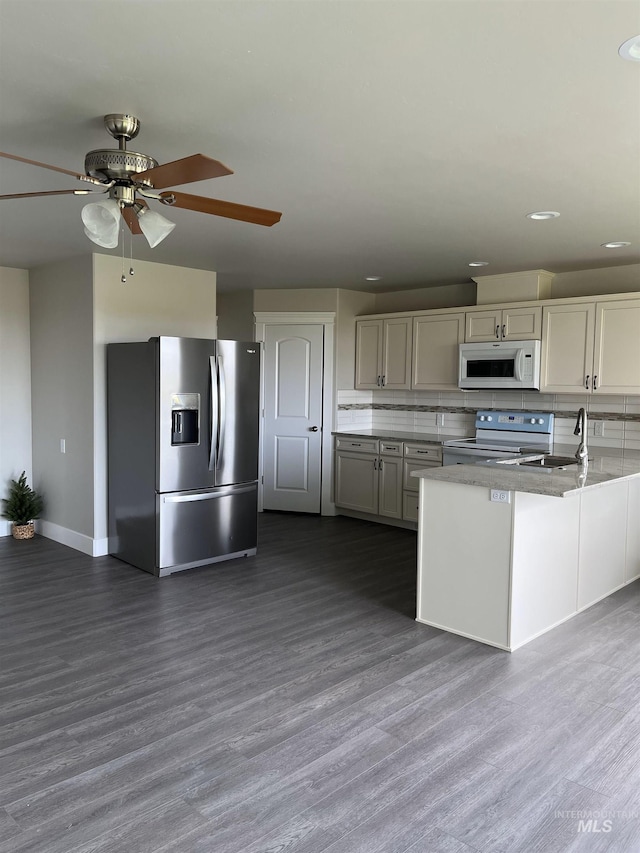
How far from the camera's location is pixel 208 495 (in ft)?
15.7

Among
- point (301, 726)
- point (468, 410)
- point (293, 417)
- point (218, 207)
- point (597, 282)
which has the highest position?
point (597, 282)

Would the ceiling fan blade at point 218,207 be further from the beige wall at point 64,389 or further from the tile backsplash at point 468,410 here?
the tile backsplash at point 468,410

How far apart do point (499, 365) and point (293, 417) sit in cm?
229

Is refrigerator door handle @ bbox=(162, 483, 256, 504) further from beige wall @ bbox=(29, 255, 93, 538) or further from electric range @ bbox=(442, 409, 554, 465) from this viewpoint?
electric range @ bbox=(442, 409, 554, 465)

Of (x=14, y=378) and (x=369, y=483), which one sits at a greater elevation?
(x=14, y=378)

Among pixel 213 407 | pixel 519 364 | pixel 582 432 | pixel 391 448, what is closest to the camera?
pixel 582 432

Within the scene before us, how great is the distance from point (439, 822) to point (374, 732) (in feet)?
1.85

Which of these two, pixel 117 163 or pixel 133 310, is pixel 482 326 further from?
pixel 117 163

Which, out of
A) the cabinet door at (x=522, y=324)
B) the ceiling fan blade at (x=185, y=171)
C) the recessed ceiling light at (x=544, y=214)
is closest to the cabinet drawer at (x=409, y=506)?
the cabinet door at (x=522, y=324)

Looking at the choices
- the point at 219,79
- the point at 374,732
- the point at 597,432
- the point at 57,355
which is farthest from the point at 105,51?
the point at 597,432

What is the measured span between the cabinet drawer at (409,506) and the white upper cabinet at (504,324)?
59.6 inches

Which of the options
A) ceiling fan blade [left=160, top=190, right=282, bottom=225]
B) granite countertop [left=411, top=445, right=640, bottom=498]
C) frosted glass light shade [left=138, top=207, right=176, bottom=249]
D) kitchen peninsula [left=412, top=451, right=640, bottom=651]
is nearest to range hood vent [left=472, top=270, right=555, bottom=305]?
granite countertop [left=411, top=445, right=640, bottom=498]

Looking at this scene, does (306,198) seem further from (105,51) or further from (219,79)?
(105,51)

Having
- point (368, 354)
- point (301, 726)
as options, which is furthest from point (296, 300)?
point (301, 726)
